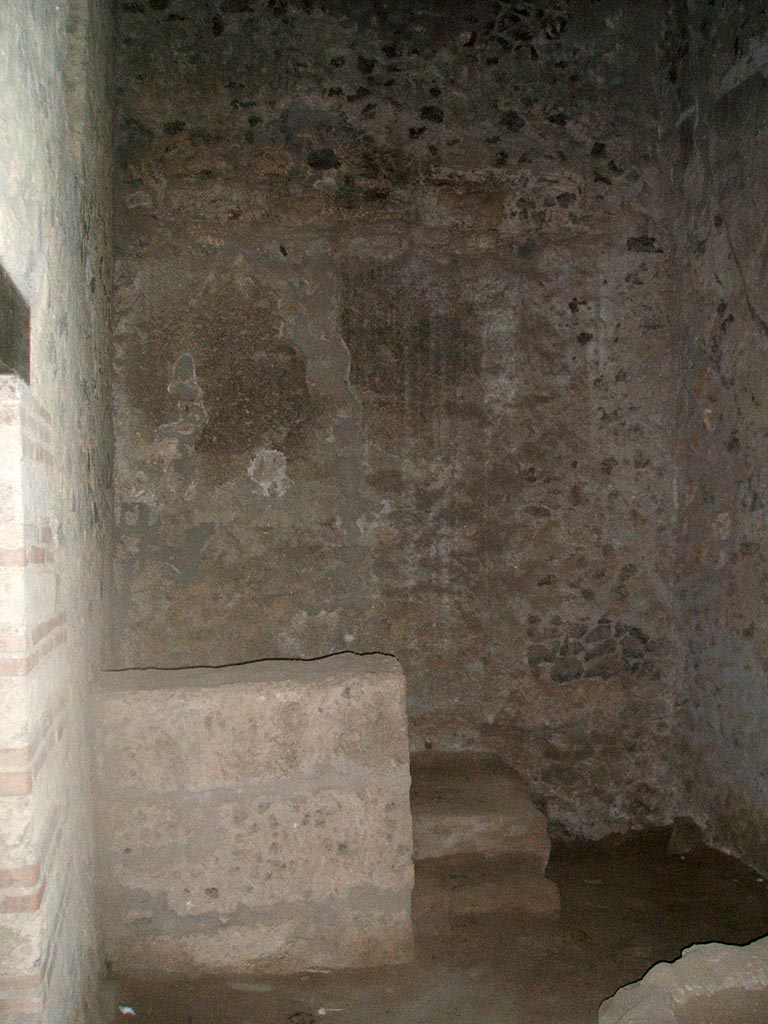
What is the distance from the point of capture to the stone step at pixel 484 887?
A: 10.5 ft

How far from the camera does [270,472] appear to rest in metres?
4.05

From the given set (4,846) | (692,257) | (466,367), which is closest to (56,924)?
(4,846)

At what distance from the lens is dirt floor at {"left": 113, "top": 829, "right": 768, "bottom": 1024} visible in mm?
2576

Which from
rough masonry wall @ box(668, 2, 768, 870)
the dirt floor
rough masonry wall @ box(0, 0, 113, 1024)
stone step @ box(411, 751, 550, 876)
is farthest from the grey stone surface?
rough masonry wall @ box(668, 2, 768, 870)

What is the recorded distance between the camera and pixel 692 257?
13.7ft

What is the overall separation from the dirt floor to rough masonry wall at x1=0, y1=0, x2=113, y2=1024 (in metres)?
0.46

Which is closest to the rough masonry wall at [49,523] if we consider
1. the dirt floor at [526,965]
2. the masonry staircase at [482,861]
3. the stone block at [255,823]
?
the stone block at [255,823]

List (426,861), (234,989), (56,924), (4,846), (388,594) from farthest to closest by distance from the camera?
(388,594) < (426,861) < (234,989) < (56,924) < (4,846)

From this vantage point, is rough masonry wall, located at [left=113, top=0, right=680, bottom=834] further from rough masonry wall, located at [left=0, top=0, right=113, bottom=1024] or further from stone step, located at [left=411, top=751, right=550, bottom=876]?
rough masonry wall, located at [left=0, top=0, right=113, bottom=1024]

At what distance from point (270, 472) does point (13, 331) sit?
2.46m

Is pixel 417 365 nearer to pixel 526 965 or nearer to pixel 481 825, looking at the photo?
pixel 481 825

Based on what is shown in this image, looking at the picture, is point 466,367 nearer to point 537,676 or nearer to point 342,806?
point 537,676

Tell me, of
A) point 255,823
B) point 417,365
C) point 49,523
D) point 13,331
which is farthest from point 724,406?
point 13,331

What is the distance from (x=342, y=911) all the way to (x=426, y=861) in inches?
23.2
